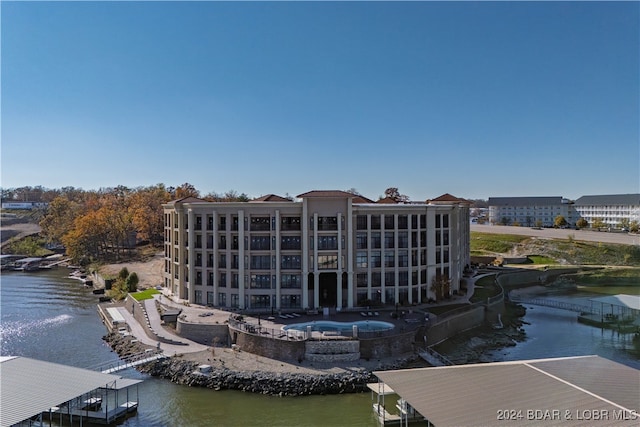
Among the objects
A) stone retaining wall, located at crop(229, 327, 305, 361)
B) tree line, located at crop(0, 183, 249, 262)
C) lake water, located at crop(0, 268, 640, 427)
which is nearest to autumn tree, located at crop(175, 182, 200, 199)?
tree line, located at crop(0, 183, 249, 262)

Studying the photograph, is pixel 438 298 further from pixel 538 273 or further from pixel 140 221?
pixel 140 221

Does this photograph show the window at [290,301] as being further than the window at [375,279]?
No

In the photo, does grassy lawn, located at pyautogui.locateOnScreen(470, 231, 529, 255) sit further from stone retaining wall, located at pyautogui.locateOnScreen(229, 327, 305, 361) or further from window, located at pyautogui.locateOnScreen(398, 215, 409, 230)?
stone retaining wall, located at pyautogui.locateOnScreen(229, 327, 305, 361)

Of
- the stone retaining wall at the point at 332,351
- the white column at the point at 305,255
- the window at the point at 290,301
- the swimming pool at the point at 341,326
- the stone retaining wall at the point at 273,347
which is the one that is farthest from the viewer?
the window at the point at 290,301

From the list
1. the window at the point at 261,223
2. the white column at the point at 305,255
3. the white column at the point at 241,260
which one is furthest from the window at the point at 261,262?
the white column at the point at 305,255

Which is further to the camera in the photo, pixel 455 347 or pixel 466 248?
pixel 466 248

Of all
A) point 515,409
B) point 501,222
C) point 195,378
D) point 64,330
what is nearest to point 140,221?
point 64,330

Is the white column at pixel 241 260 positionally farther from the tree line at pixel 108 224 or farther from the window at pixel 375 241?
the tree line at pixel 108 224
